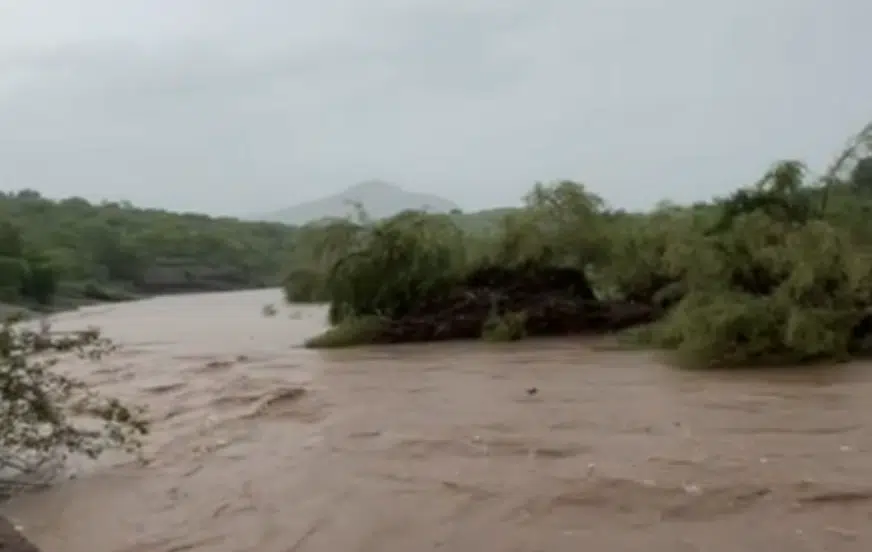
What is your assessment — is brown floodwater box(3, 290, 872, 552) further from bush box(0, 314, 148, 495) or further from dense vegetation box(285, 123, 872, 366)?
dense vegetation box(285, 123, 872, 366)

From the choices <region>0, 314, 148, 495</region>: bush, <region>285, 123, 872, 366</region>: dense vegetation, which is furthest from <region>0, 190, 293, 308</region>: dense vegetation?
<region>0, 314, 148, 495</region>: bush

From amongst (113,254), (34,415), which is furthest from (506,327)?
(113,254)

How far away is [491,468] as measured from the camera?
7160 millimetres

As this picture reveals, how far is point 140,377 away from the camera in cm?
1416

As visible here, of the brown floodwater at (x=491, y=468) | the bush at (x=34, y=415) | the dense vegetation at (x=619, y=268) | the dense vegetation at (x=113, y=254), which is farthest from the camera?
the dense vegetation at (x=113, y=254)

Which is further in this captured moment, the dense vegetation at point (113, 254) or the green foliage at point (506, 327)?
the dense vegetation at point (113, 254)

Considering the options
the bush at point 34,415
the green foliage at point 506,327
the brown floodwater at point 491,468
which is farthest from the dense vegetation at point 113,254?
the bush at point 34,415

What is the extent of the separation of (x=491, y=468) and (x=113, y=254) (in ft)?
174

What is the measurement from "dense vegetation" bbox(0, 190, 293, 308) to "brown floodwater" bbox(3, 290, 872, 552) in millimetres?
32822

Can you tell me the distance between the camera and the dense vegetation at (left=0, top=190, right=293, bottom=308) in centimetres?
4378

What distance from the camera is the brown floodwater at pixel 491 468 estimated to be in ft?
18.7

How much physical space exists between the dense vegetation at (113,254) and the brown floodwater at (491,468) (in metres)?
32.8

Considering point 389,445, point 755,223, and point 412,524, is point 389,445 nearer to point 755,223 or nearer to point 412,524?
point 412,524

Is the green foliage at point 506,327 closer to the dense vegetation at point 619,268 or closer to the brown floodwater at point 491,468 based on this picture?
the dense vegetation at point 619,268
